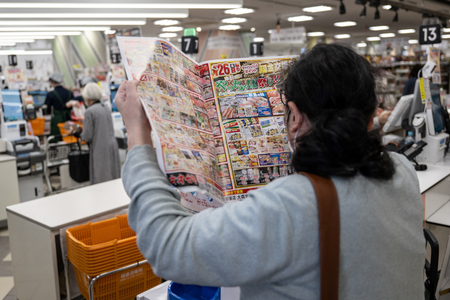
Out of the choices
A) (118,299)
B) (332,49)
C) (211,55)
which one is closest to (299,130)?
(332,49)

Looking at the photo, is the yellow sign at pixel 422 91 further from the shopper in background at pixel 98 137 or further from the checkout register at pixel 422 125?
the shopper in background at pixel 98 137

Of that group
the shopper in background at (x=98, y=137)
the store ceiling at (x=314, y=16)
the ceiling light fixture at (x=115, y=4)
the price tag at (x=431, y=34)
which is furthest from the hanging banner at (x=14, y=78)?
the price tag at (x=431, y=34)

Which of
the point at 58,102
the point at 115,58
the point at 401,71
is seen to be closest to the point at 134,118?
the point at 115,58

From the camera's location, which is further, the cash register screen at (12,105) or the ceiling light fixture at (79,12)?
the cash register screen at (12,105)

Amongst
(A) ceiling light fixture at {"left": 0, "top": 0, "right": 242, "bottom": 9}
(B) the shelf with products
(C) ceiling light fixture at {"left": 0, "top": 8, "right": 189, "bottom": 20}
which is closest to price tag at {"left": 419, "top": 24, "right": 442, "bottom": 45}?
(A) ceiling light fixture at {"left": 0, "top": 0, "right": 242, "bottom": 9}

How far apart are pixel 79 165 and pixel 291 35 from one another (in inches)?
340

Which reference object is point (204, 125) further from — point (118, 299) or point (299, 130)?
point (118, 299)

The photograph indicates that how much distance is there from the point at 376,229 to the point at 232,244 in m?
0.32

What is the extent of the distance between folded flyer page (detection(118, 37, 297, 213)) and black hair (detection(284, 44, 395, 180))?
23 cm

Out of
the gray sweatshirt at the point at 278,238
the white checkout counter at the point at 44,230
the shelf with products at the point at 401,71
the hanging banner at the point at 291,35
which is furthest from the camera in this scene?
the shelf with products at the point at 401,71

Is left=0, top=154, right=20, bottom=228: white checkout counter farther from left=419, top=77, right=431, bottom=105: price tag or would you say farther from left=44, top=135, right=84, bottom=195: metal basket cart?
left=419, top=77, right=431, bottom=105: price tag

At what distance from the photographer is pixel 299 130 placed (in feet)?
3.29

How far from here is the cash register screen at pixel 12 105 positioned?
5.40 meters

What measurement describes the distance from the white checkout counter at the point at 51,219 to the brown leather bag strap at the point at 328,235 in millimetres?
2117
